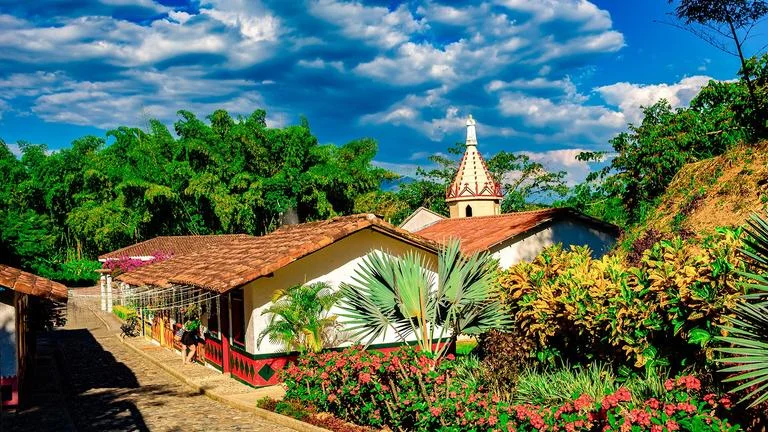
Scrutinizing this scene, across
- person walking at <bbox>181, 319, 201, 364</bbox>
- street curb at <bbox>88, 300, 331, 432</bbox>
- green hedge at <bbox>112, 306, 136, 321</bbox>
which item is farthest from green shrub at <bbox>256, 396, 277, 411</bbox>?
green hedge at <bbox>112, 306, 136, 321</bbox>

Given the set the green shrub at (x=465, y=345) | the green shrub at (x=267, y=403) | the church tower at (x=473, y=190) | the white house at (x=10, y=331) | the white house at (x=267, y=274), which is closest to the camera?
the green shrub at (x=267, y=403)

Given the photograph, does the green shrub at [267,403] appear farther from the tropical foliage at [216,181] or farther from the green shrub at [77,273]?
the green shrub at [77,273]

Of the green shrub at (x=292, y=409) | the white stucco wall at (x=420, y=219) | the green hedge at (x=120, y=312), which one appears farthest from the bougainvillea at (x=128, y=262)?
the green shrub at (x=292, y=409)

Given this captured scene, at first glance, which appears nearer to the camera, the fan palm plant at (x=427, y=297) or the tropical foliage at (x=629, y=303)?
the tropical foliage at (x=629, y=303)

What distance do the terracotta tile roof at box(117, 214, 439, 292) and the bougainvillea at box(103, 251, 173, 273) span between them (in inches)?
508

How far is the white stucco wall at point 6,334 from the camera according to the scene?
532 inches

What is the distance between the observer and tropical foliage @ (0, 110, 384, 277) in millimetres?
46188

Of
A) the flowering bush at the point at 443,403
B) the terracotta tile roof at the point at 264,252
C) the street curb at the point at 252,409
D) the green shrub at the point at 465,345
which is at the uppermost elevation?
the terracotta tile roof at the point at 264,252

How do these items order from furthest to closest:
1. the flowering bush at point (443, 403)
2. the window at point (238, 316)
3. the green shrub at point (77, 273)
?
the green shrub at point (77, 273) → the window at point (238, 316) → the flowering bush at point (443, 403)

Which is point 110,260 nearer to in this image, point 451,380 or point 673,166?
point 673,166

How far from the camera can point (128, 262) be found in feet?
113

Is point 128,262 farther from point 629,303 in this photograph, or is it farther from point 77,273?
point 629,303

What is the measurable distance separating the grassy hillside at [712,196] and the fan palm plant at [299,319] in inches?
275

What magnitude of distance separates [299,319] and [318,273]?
1.57m
